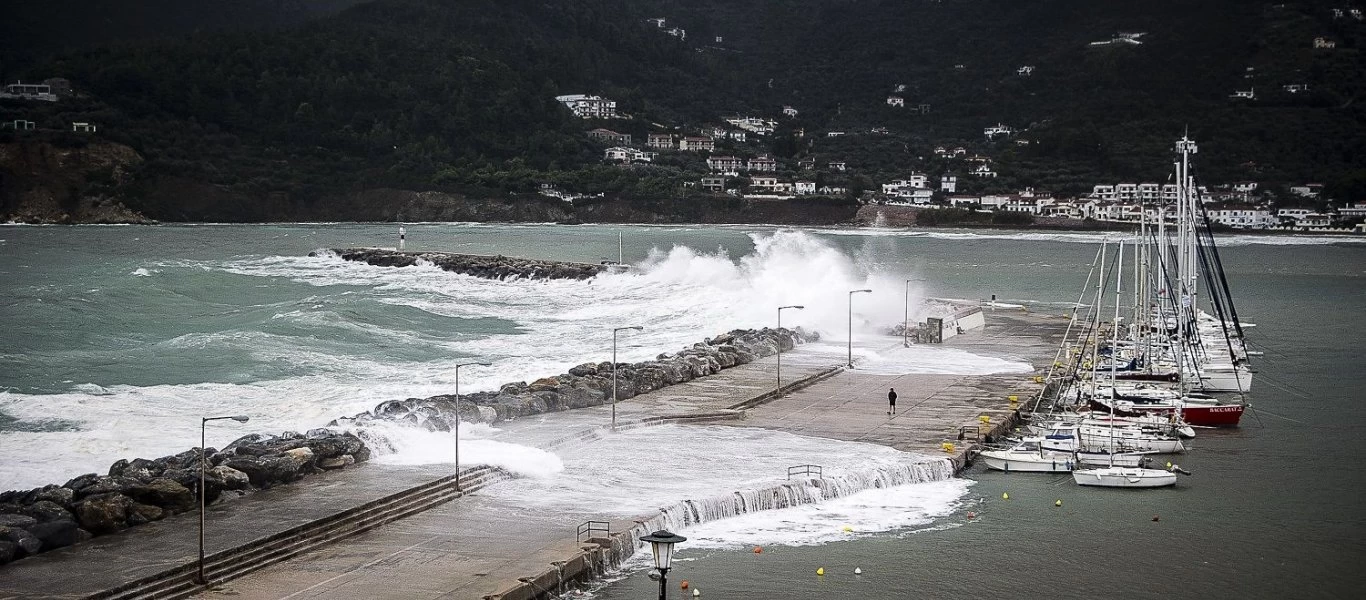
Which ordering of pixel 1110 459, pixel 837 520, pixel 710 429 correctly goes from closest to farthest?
pixel 837 520 < pixel 1110 459 < pixel 710 429

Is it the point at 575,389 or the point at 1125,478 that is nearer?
the point at 1125,478

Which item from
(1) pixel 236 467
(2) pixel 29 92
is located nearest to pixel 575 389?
(1) pixel 236 467

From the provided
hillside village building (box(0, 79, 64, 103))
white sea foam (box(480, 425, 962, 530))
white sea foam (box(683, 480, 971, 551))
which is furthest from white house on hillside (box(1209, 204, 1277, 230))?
white sea foam (box(683, 480, 971, 551))

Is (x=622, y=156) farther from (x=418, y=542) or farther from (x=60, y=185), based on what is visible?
(x=418, y=542)

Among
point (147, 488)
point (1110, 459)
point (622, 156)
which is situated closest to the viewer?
point (147, 488)

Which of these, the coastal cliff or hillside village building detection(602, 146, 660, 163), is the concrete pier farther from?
hillside village building detection(602, 146, 660, 163)

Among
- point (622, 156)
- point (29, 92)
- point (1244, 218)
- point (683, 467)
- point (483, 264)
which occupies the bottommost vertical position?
point (683, 467)

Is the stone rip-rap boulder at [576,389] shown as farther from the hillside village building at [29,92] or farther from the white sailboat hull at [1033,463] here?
the hillside village building at [29,92]
